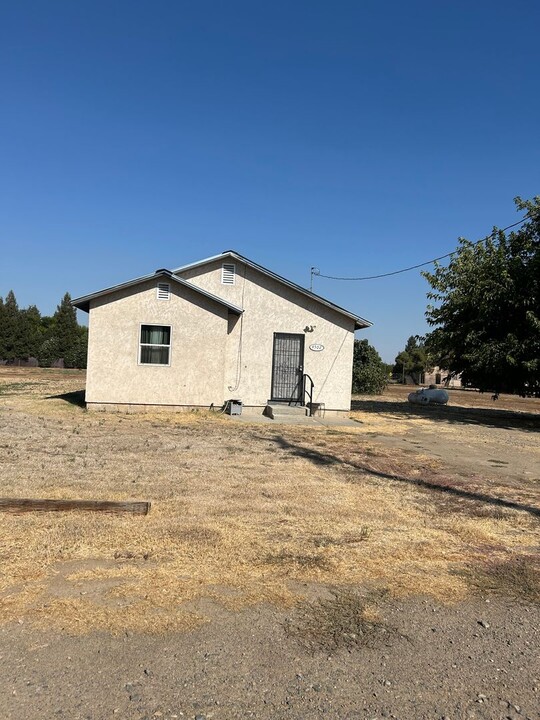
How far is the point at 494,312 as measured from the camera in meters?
17.1

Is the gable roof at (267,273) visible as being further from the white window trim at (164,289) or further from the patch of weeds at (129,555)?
the patch of weeds at (129,555)

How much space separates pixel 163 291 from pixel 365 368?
17.1 metres

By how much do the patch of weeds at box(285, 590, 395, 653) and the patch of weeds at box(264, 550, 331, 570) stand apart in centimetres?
49

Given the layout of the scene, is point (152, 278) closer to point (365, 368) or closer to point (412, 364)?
point (365, 368)

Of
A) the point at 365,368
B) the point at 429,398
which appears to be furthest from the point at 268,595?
the point at 365,368

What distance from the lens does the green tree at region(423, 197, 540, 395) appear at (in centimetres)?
1630

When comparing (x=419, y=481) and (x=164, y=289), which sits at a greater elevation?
(x=164, y=289)

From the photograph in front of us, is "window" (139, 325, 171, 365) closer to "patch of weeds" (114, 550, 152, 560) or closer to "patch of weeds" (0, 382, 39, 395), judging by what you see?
"patch of weeds" (0, 382, 39, 395)

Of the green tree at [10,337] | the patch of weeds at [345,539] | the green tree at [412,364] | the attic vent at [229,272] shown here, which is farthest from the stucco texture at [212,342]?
the green tree at [10,337]

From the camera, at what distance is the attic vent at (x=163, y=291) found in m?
15.5

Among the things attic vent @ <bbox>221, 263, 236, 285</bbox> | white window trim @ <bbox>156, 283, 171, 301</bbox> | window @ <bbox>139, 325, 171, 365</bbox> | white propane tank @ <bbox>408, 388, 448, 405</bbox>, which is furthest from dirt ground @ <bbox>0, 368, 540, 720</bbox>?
white propane tank @ <bbox>408, 388, 448, 405</bbox>

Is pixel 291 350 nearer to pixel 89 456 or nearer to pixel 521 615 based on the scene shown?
pixel 89 456

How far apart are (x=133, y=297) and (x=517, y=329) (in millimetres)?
11622

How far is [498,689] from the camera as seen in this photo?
2.84m
